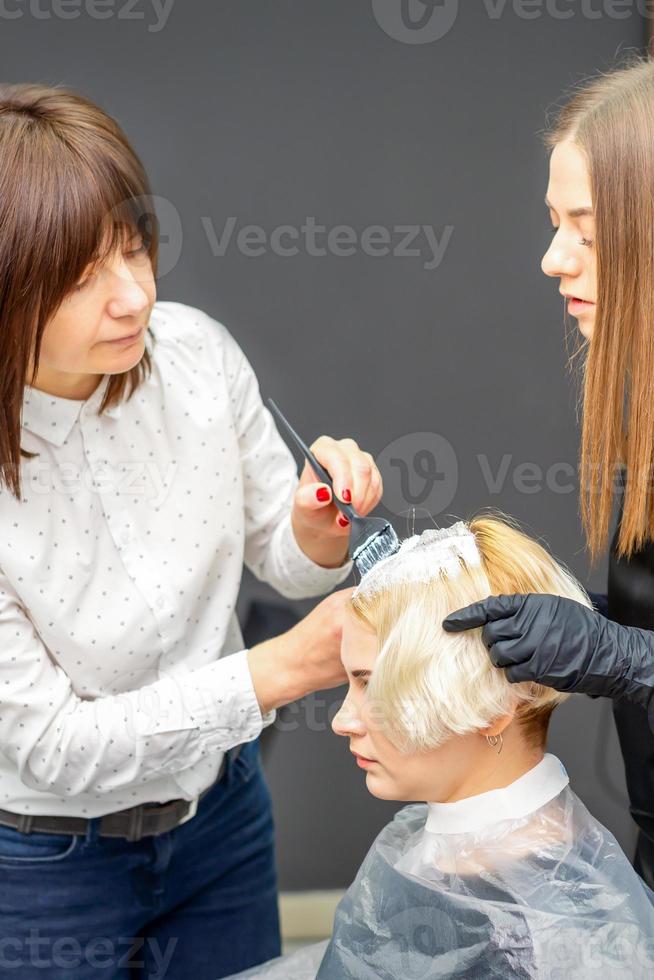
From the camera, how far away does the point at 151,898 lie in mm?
1560

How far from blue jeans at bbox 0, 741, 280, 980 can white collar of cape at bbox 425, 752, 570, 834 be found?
417 millimetres

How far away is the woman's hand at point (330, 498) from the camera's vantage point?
1521 mm

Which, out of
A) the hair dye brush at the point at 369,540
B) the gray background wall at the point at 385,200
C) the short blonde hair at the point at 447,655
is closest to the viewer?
the short blonde hair at the point at 447,655

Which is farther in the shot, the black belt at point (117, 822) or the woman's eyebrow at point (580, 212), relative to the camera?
the black belt at point (117, 822)

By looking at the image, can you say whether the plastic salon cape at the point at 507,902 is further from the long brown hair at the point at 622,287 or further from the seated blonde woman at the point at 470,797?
the long brown hair at the point at 622,287

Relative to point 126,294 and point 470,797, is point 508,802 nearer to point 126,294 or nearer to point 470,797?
point 470,797

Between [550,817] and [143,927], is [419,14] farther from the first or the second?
[143,927]

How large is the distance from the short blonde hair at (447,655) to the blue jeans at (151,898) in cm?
43

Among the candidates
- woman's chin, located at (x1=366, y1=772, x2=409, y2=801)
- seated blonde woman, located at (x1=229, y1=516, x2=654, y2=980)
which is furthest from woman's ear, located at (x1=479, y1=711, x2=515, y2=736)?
woman's chin, located at (x1=366, y1=772, x2=409, y2=801)

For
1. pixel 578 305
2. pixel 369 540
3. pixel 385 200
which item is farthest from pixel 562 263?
pixel 385 200

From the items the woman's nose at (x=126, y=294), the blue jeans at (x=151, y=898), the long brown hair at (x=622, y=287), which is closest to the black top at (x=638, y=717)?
the long brown hair at (x=622, y=287)

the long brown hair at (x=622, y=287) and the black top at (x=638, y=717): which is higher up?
the long brown hair at (x=622, y=287)

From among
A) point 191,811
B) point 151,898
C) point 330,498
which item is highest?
point 330,498

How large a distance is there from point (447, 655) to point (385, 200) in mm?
1157
